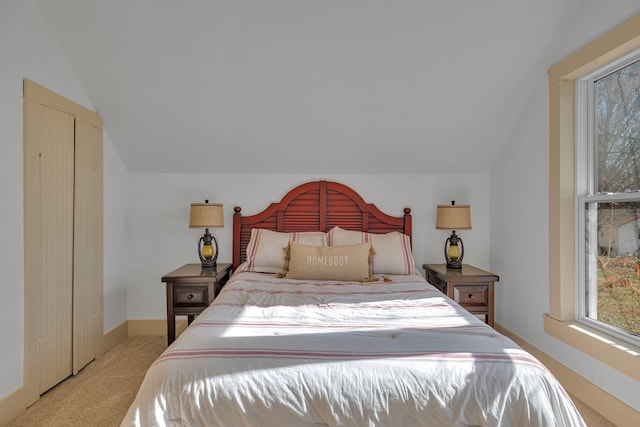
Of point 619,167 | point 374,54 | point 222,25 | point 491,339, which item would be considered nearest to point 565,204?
point 619,167

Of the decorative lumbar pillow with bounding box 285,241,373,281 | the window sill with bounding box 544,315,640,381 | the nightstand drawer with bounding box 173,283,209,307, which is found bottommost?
the window sill with bounding box 544,315,640,381

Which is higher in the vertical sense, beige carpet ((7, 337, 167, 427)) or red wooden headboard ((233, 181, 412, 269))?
red wooden headboard ((233, 181, 412, 269))

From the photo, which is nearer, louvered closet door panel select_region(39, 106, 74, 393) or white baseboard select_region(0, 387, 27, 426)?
white baseboard select_region(0, 387, 27, 426)

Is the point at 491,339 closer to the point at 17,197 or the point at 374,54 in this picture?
the point at 374,54

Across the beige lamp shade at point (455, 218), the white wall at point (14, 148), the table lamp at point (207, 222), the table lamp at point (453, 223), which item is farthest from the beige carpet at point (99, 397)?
the beige lamp shade at point (455, 218)

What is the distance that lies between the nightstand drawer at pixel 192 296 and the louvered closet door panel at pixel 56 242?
2.35 ft

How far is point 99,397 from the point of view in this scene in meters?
2.36

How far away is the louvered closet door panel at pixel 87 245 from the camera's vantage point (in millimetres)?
2697

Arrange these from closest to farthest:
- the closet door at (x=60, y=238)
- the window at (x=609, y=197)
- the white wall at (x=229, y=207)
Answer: the window at (x=609, y=197)
the closet door at (x=60, y=238)
the white wall at (x=229, y=207)

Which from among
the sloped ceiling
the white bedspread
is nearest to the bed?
the white bedspread

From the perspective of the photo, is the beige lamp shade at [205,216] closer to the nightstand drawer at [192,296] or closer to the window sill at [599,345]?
the nightstand drawer at [192,296]

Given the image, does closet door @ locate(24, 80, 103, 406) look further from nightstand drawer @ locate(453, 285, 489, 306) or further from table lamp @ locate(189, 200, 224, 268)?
nightstand drawer @ locate(453, 285, 489, 306)

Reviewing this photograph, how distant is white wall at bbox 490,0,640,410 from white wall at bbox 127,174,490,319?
26 centimetres

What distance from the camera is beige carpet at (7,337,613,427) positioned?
2098 mm
